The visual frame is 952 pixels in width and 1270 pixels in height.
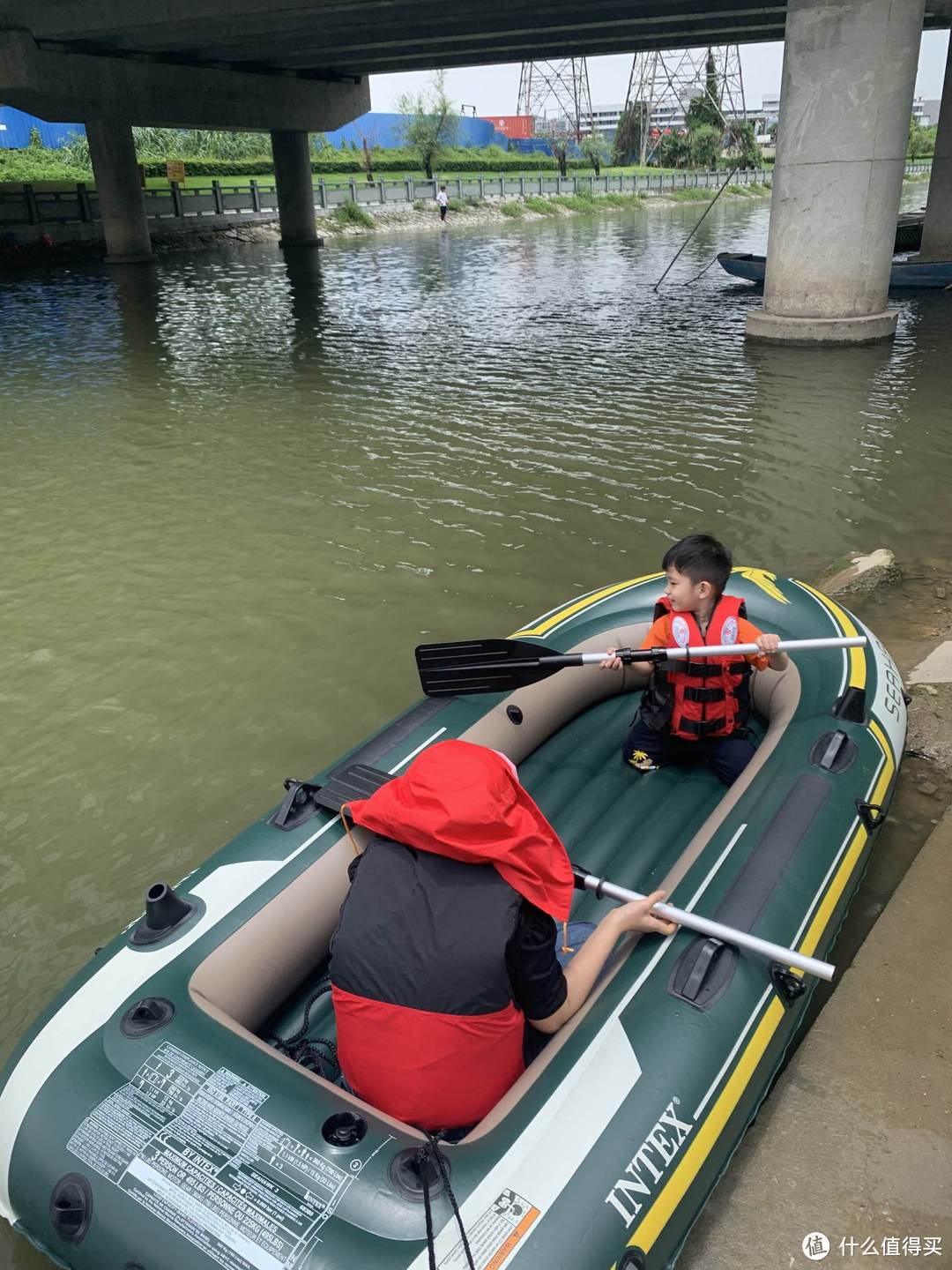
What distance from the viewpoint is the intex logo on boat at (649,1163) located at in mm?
1825

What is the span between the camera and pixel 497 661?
10.8 ft

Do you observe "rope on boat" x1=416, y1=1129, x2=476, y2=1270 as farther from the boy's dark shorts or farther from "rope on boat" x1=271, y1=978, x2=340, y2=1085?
the boy's dark shorts

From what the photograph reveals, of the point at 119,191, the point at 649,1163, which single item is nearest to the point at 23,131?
the point at 119,191

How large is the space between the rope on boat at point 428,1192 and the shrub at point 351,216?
103ft

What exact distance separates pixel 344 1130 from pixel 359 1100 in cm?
12

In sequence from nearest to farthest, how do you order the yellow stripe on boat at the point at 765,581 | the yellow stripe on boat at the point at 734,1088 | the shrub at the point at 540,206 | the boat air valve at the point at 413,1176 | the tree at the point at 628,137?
the boat air valve at the point at 413,1176, the yellow stripe on boat at the point at 734,1088, the yellow stripe on boat at the point at 765,581, the shrub at the point at 540,206, the tree at the point at 628,137

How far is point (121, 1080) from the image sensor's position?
2016mm

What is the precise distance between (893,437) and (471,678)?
595 centimetres

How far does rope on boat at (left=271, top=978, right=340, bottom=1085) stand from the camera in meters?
2.27

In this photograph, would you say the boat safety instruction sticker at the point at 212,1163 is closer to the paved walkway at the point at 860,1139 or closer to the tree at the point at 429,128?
the paved walkway at the point at 860,1139

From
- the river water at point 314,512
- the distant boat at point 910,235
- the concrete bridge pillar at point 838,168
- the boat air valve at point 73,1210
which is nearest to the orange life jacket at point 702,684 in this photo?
the river water at point 314,512

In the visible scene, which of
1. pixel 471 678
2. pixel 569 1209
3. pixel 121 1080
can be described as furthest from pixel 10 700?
pixel 569 1209

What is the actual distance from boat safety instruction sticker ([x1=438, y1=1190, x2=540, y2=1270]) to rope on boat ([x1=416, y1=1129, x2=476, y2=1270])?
0.02m

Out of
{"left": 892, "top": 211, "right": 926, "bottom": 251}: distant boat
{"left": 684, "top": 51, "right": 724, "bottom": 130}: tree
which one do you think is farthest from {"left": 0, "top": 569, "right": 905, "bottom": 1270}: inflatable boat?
{"left": 684, "top": 51, "right": 724, "bottom": 130}: tree
